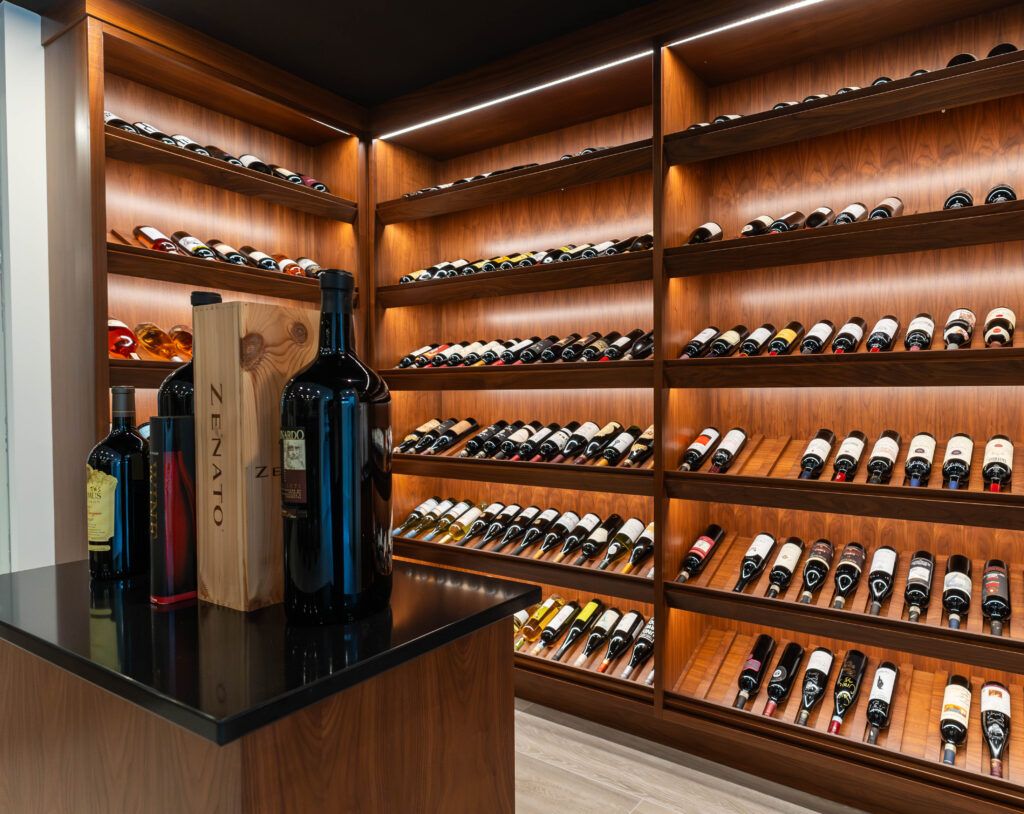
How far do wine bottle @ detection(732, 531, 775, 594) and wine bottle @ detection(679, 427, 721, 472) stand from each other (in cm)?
35

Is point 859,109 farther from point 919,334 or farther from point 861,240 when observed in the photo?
point 919,334

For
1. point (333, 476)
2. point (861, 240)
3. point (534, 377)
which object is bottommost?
point (333, 476)

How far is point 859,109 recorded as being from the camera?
2.17m

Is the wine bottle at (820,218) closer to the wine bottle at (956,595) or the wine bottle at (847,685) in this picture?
the wine bottle at (956,595)

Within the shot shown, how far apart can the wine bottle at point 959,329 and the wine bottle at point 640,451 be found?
1.05 m

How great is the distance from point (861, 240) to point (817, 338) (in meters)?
0.34

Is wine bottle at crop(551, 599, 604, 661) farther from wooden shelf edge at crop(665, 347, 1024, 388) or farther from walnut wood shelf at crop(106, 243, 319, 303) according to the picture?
walnut wood shelf at crop(106, 243, 319, 303)

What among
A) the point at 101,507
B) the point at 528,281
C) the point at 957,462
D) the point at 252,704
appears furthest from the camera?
the point at 528,281

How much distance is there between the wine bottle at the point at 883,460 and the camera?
2.20 m

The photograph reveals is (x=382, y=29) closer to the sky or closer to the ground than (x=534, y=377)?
closer to the sky

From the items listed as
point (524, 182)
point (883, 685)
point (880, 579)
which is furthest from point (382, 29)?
point (883, 685)

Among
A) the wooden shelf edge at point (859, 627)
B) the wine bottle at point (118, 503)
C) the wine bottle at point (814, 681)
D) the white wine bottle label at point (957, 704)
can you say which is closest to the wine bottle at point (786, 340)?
the wooden shelf edge at point (859, 627)

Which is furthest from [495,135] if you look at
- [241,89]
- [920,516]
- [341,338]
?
[341,338]

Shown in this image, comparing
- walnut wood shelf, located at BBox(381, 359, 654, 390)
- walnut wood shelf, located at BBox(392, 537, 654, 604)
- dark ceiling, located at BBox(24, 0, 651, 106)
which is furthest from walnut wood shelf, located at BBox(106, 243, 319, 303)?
walnut wood shelf, located at BBox(392, 537, 654, 604)
